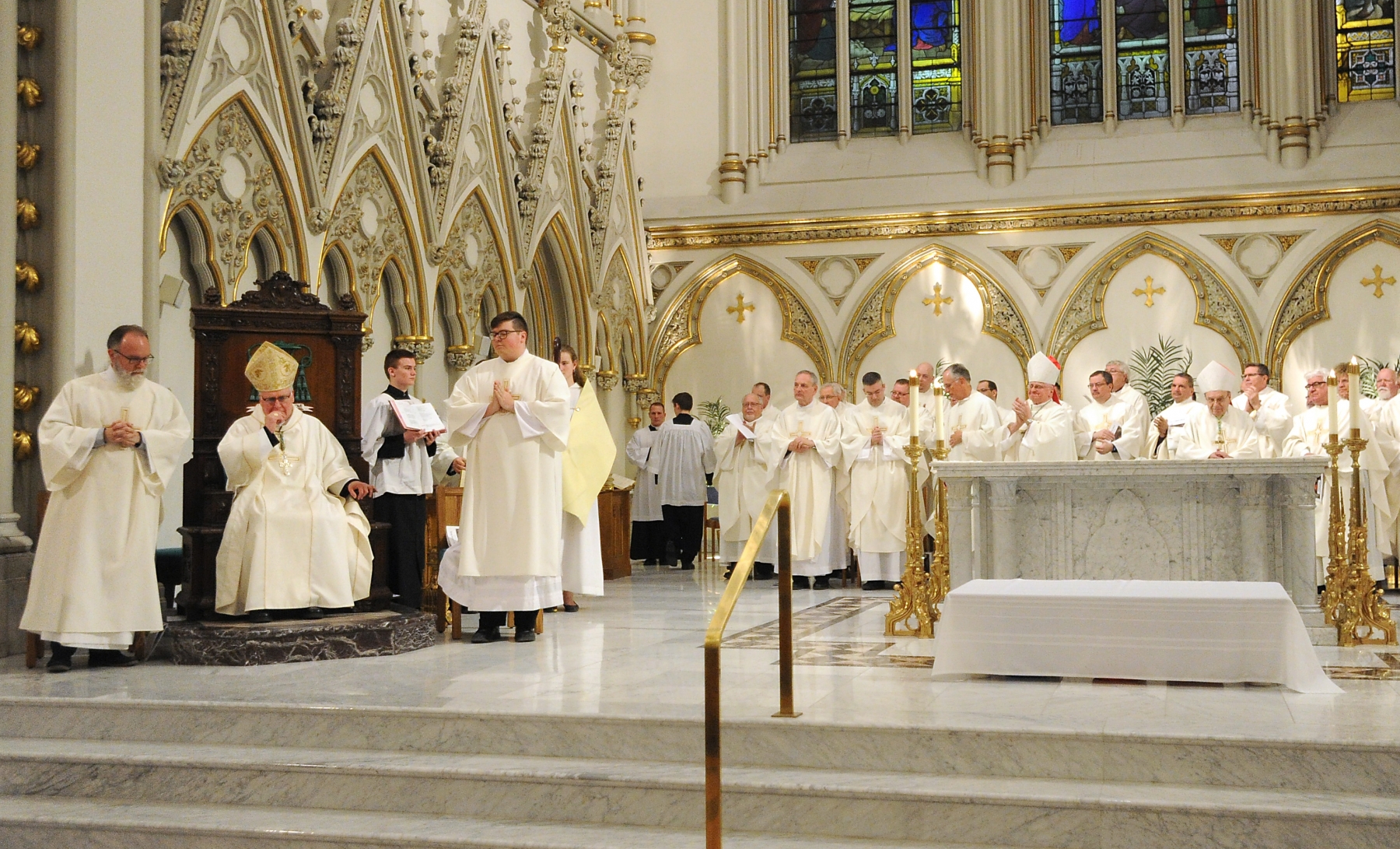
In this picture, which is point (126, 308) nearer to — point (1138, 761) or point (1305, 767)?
point (1138, 761)

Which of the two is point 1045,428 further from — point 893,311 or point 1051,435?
point 893,311

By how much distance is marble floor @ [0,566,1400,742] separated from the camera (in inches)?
202

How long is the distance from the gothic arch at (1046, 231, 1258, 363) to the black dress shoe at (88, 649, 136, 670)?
396 inches

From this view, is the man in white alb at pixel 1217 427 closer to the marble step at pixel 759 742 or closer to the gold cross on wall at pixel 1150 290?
the gold cross on wall at pixel 1150 290

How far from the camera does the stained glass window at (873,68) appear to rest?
50.8ft

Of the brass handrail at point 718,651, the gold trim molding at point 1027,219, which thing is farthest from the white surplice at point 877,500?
the brass handrail at point 718,651

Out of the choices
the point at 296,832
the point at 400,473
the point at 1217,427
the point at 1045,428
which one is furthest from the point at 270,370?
the point at 1217,427

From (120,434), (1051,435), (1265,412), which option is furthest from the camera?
(1265,412)

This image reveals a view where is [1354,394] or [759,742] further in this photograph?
[1354,394]

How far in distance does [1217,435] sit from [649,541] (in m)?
6.40

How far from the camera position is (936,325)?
49.2 ft

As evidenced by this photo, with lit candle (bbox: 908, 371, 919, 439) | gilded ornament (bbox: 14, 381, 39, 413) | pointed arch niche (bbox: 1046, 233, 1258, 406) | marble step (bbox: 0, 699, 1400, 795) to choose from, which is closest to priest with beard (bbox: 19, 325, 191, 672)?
gilded ornament (bbox: 14, 381, 39, 413)

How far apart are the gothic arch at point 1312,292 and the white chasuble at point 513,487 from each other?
912 cm

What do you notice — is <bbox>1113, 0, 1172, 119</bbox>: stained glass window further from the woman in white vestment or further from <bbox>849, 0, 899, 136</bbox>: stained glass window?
the woman in white vestment
